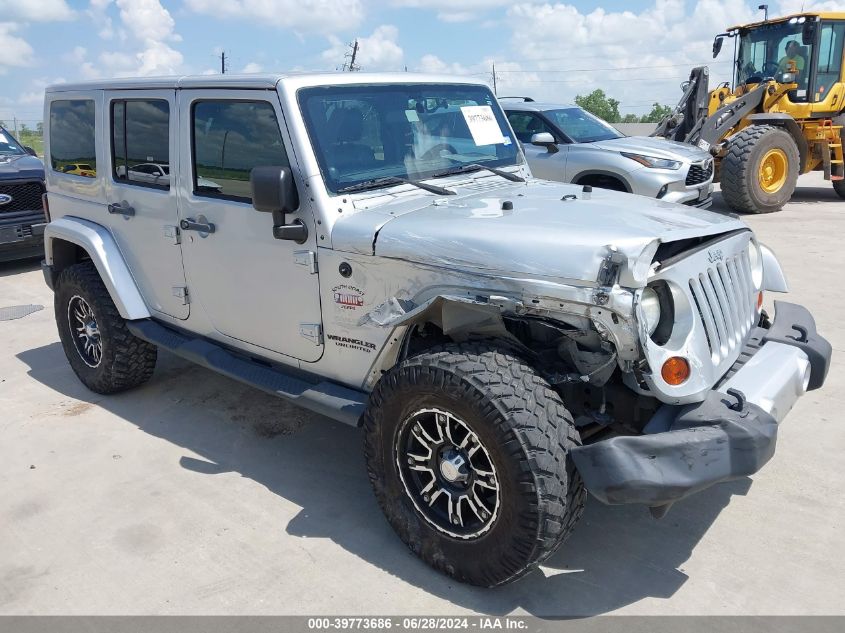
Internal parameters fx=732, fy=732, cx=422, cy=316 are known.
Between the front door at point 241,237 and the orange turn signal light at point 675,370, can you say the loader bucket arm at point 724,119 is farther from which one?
the orange turn signal light at point 675,370

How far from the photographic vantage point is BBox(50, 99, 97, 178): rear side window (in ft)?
15.6

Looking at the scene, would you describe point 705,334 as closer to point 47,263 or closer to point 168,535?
point 168,535

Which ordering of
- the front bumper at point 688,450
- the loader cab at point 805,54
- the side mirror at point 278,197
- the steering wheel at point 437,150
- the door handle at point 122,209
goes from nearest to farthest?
the front bumper at point 688,450 < the side mirror at point 278,197 < the steering wheel at point 437,150 < the door handle at point 122,209 < the loader cab at point 805,54

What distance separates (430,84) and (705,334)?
2103 millimetres

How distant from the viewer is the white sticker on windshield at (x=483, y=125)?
165 inches

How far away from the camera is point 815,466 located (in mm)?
3758

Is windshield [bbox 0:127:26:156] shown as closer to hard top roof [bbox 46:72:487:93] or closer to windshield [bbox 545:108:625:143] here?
hard top roof [bbox 46:72:487:93]

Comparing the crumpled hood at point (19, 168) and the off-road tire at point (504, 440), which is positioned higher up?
the crumpled hood at point (19, 168)

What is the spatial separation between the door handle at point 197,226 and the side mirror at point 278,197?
625 mm

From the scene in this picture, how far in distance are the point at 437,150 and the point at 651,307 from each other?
1631mm

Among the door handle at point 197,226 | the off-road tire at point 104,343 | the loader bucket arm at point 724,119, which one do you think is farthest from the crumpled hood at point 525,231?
the loader bucket arm at point 724,119

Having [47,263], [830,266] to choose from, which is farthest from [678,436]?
[830,266]

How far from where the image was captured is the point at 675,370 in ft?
8.82

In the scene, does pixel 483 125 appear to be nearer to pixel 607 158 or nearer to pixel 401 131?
pixel 401 131
